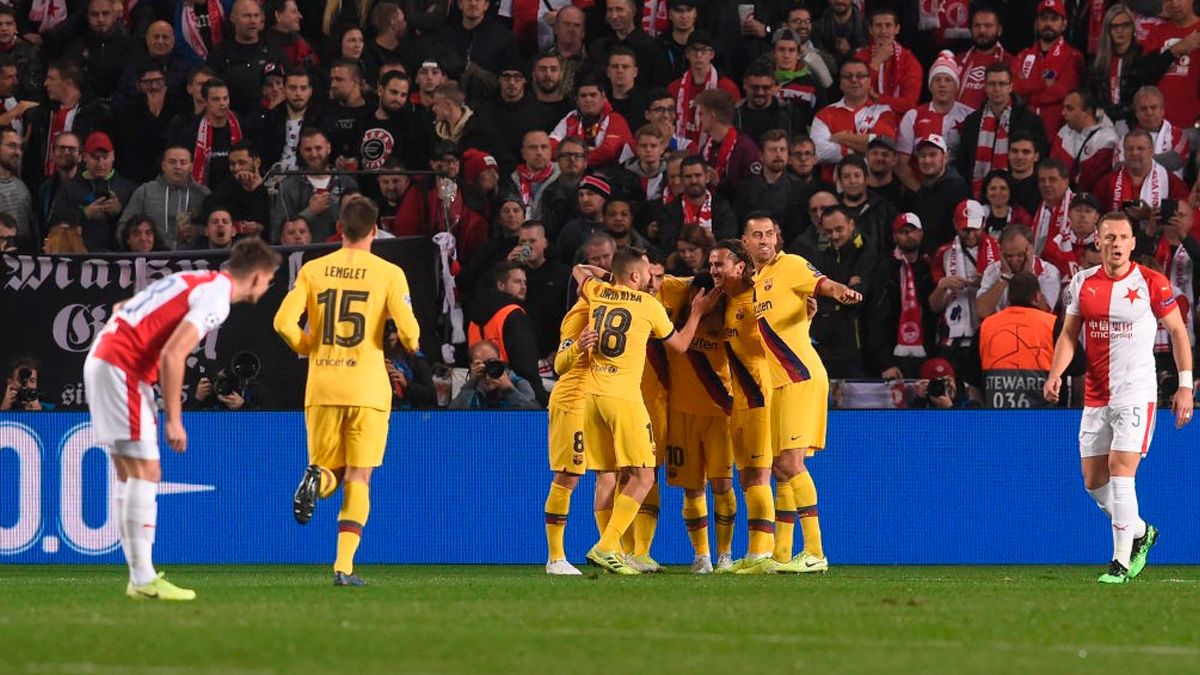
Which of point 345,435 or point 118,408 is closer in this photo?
point 118,408

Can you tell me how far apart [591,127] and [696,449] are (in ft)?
20.3

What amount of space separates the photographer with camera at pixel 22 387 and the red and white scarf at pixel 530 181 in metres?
5.00

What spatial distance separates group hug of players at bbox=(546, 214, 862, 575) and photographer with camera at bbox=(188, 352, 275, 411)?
374 cm

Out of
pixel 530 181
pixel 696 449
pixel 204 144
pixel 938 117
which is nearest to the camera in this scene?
pixel 696 449

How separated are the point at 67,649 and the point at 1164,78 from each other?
14.8m

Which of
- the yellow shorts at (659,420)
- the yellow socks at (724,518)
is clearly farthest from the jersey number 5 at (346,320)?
the yellow socks at (724,518)

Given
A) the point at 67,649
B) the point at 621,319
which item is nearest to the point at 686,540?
the point at 621,319

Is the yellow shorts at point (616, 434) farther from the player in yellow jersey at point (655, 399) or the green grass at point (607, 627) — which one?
the green grass at point (607, 627)

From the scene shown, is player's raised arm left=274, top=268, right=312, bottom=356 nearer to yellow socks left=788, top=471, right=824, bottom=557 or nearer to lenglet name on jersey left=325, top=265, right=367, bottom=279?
lenglet name on jersey left=325, top=265, right=367, bottom=279

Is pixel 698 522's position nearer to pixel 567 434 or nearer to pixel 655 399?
pixel 655 399

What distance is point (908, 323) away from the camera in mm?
17906

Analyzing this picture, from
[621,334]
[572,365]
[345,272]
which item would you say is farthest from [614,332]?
[345,272]

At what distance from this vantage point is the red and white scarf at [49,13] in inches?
885

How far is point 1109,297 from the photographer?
1323 centimetres
